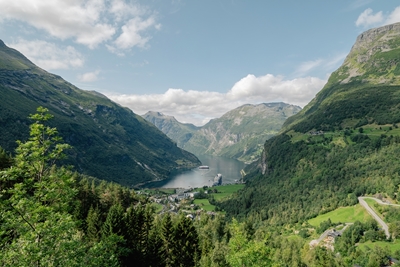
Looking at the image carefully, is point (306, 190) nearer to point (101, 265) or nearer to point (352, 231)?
point (352, 231)

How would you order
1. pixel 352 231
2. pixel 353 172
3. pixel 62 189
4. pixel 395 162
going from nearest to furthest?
1. pixel 62 189
2. pixel 352 231
3. pixel 395 162
4. pixel 353 172

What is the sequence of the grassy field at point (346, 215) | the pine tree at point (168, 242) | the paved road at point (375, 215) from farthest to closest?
the grassy field at point (346, 215) → the paved road at point (375, 215) → the pine tree at point (168, 242)

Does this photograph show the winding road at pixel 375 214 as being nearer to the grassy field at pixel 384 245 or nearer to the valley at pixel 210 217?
the valley at pixel 210 217

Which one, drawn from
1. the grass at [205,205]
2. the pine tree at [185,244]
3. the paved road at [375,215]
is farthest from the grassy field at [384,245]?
the grass at [205,205]

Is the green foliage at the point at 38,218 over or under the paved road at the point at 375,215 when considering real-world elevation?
over

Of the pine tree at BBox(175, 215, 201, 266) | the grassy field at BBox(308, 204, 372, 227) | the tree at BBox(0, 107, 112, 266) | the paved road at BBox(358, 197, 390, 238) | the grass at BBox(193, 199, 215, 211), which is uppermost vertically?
the tree at BBox(0, 107, 112, 266)

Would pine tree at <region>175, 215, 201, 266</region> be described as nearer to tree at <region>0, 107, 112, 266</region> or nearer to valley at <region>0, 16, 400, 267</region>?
valley at <region>0, 16, 400, 267</region>

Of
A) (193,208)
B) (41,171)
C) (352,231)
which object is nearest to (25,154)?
(41,171)

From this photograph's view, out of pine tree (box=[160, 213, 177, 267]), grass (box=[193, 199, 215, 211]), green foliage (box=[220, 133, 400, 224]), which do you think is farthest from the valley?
grass (box=[193, 199, 215, 211])
